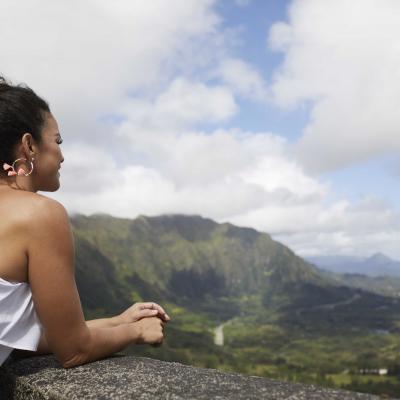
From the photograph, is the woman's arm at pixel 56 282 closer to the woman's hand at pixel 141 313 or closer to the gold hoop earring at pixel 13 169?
the gold hoop earring at pixel 13 169

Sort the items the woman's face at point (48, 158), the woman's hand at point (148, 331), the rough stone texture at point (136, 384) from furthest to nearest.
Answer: the woman's hand at point (148, 331) → the woman's face at point (48, 158) → the rough stone texture at point (136, 384)

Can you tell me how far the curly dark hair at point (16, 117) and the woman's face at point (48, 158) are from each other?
79 millimetres

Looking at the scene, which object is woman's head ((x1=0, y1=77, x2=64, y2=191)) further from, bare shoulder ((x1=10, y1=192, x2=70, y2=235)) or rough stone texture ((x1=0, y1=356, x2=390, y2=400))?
rough stone texture ((x1=0, y1=356, x2=390, y2=400))

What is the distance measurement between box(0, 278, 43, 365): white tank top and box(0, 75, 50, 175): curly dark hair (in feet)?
3.76

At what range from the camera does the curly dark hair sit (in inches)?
171

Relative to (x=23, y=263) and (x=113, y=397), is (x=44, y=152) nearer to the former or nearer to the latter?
(x=23, y=263)

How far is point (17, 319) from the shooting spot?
4.24m

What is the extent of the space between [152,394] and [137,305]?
179cm

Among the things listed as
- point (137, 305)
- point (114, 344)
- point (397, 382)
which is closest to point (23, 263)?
point (114, 344)

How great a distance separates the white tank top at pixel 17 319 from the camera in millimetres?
4172

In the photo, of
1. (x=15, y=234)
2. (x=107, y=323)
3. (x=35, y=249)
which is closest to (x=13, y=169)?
(x=15, y=234)

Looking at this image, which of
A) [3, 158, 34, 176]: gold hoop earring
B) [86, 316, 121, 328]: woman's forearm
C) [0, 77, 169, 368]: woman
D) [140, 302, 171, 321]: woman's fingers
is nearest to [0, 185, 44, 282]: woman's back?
[0, 77, 169, 368]: woman

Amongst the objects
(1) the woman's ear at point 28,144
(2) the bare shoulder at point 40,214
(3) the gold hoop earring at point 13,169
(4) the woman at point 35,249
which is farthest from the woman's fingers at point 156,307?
(1) the woman's ear at point 28,144

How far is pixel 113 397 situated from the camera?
12.2ft
